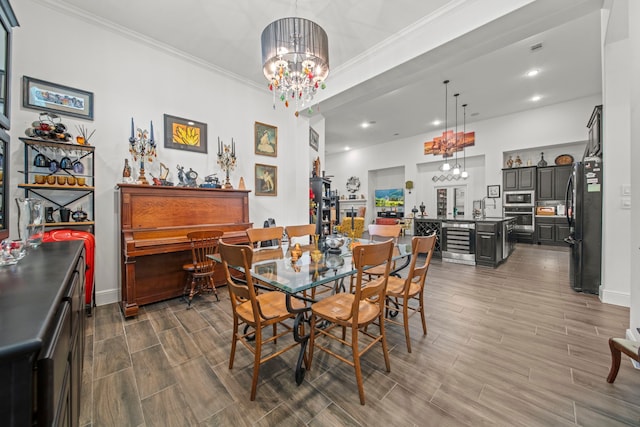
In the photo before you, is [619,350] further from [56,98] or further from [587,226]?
[56,98]

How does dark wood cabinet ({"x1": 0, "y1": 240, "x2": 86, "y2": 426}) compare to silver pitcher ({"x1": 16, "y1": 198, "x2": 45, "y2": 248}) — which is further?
silver pitcher ({"x1": 16, "y1": 198, "x2": 45, "y2": 248})

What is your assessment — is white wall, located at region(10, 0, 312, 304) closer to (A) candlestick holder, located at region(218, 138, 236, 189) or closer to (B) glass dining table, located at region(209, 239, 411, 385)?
(A) candlestick holder, located at region(218, 138, 236, 189)

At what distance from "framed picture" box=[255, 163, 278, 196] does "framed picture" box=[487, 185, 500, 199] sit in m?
7.13

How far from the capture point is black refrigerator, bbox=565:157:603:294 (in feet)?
10.5

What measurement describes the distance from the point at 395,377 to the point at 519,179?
8162mm

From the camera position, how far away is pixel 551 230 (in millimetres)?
6934

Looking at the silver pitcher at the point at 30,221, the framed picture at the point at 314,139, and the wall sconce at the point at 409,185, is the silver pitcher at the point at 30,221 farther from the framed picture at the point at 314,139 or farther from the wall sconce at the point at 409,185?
the wall sconce at the point at 409,185

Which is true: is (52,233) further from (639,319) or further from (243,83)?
(639,319)

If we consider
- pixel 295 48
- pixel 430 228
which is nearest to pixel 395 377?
pixel 295 48

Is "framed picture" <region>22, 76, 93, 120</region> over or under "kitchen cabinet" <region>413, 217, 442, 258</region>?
over

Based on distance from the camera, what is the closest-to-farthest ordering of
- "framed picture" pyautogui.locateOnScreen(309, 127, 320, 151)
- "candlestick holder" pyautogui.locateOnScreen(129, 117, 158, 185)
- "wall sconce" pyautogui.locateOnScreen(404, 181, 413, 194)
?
1. "candlestick holder" pyautogui.locateOnScreen(129, 117, 158, 185)
2. "framed picture" pyautogui.locateOnScreen(309, 127, 320, 151)
3. "wall sconce" pyautogui.locateOnScreen(404, 181, 413, 194)

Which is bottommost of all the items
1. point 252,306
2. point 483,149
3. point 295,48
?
point 252,306

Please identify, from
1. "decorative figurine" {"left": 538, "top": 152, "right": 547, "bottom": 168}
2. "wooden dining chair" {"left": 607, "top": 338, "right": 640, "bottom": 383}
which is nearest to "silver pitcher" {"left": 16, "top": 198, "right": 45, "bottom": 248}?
"wooden dining chair" {"left": 607, "top": 338, "right": 640, "bottom": 383}

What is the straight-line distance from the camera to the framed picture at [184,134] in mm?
3541
